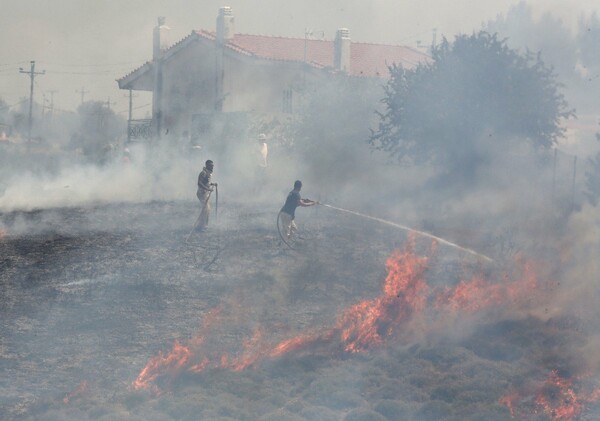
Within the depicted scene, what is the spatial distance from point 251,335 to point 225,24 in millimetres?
33037

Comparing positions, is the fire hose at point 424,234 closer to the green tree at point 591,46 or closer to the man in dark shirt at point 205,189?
the man in dark shirt at point 205,189

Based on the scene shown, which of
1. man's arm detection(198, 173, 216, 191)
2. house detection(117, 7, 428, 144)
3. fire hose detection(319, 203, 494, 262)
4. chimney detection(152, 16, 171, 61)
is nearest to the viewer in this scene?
fire hose detection(319, 203, 494, 262)

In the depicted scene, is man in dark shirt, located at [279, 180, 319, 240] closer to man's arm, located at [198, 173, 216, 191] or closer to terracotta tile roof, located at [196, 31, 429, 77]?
man's arm, located at [198, 173, 216, 191]

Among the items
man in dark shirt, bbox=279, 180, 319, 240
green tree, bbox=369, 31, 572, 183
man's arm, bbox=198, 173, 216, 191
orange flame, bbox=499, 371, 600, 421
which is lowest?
orange flame, bbox=499, 371, 600, 421

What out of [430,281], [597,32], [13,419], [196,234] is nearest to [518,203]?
[430,281]

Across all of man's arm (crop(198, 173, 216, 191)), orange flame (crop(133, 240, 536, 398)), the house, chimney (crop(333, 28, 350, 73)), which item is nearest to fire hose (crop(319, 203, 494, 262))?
orange flame (crop(133, 240, 536, 398))

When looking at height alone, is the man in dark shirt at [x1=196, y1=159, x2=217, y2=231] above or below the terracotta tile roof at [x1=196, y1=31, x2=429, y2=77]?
below

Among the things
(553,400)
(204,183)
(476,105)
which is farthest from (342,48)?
(553,400)

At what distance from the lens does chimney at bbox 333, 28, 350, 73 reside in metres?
47.2

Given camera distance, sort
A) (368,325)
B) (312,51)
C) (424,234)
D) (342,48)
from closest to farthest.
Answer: (368,325)
(424,234)
(342,48)
(312,51)

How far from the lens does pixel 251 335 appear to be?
56.8 ft

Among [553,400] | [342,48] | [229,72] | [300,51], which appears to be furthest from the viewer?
[300,51]

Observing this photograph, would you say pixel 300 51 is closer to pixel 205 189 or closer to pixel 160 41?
pixel 160 41

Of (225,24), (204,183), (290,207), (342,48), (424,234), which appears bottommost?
(424,234)
